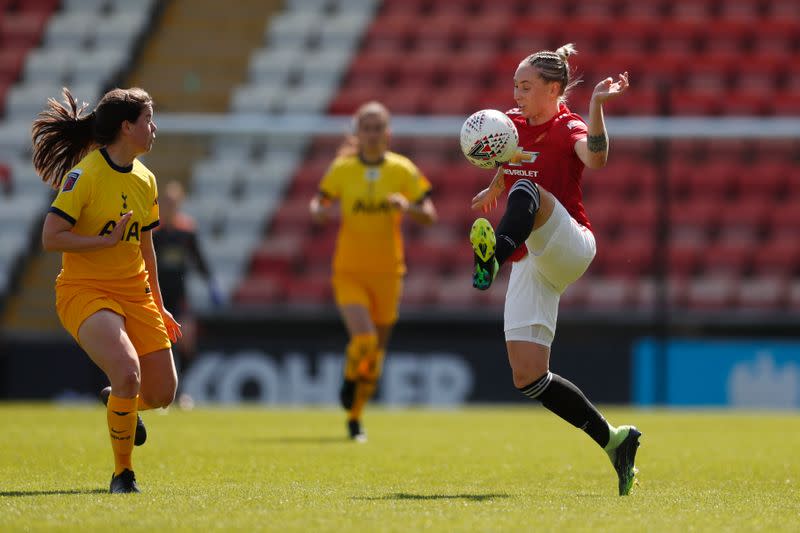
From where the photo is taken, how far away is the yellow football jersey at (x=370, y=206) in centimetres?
1018

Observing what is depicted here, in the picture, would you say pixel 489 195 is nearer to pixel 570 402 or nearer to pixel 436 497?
pixel 570 402

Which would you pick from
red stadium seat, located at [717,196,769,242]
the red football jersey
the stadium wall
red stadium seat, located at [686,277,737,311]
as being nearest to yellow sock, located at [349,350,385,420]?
the red football jersey

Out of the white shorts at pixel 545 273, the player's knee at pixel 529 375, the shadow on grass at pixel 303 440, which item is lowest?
the shadow on grass at pixel 303 440

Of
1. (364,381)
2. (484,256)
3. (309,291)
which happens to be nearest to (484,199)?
(484,256)

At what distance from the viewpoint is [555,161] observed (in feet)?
21.2

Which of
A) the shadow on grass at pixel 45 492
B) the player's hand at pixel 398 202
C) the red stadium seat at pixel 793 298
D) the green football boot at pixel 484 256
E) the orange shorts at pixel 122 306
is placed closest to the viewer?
the green football boot at pixel 484 256

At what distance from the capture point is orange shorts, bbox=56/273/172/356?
242 inches

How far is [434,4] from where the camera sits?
66.7 feet

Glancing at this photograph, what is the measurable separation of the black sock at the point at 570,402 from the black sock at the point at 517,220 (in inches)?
→ 27.9

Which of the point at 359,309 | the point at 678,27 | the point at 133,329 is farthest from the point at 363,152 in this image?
the point at 678,27

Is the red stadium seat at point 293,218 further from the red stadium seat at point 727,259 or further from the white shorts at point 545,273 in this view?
the white shorts at point 545,273

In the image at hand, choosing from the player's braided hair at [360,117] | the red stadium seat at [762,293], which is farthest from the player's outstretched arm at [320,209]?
the red stadium seat at [762,293]

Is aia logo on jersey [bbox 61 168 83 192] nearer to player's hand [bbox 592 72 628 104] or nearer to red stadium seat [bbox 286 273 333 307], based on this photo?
player's hand [bbox 592 72 628 104]

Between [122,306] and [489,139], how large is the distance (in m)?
1.84
